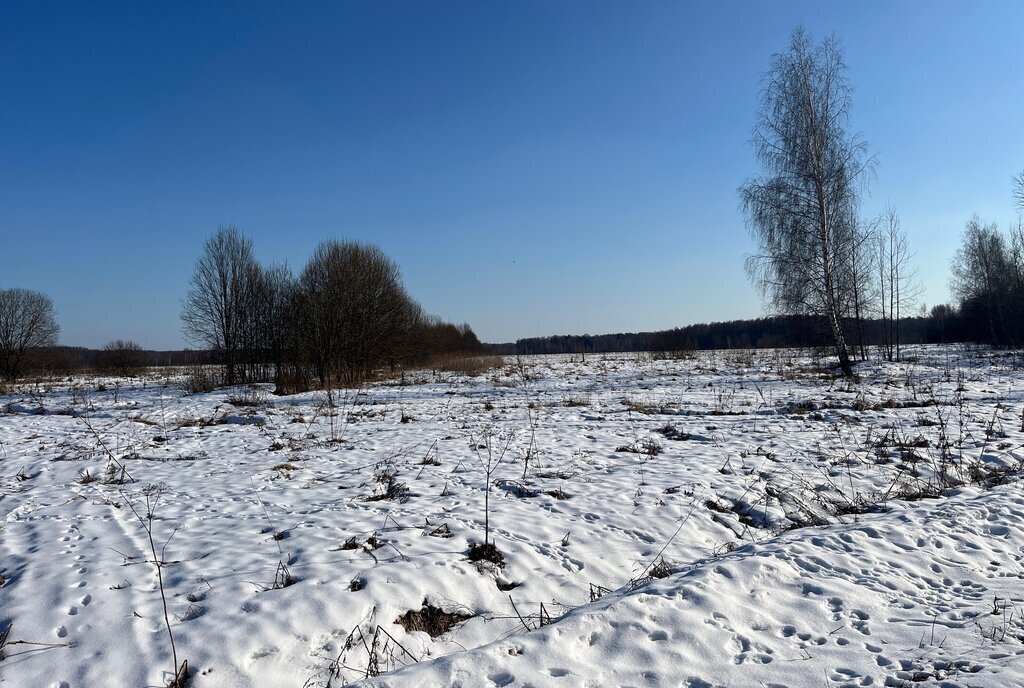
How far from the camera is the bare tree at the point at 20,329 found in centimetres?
2983

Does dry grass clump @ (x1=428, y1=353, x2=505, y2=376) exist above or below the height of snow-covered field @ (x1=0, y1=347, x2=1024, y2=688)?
above

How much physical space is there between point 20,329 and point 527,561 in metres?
39.6

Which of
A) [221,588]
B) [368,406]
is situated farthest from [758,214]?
[221,588]

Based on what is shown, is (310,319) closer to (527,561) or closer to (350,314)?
(350,314)

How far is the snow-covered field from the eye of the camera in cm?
→ 245

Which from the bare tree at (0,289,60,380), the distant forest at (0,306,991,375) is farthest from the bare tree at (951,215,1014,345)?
the bare tree at (0,289,60,380)

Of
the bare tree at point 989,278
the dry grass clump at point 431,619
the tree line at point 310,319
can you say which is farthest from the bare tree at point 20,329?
the bare tree at point 989,278

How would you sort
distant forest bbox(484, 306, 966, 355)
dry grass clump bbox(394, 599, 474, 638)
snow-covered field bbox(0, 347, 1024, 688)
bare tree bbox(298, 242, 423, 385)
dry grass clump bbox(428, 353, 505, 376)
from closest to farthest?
1. snow-covered field bbox(0, 347, 1024, 688)
2. dry grass clump bbox(394, 599, 474, 638)
3. distant forest bbox(484, 306, 966, 355)
4. bare tree bbox(298, 242, 423, 385)
5. dry grass clump bbox(428, 353, 505, 376)

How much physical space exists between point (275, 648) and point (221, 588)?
0.73m

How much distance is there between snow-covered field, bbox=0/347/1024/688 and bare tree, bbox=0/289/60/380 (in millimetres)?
30852

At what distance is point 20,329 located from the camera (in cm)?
3050

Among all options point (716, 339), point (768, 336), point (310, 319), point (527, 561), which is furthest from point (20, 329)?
point (716, 339)

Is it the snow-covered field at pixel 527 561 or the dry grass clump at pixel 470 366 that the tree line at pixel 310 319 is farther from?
the snow-covered field at pixel 527 561

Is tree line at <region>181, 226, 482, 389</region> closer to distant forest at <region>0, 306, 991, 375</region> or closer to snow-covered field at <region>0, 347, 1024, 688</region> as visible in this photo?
distant forest at <region>0, 306, 991, 375</region>
